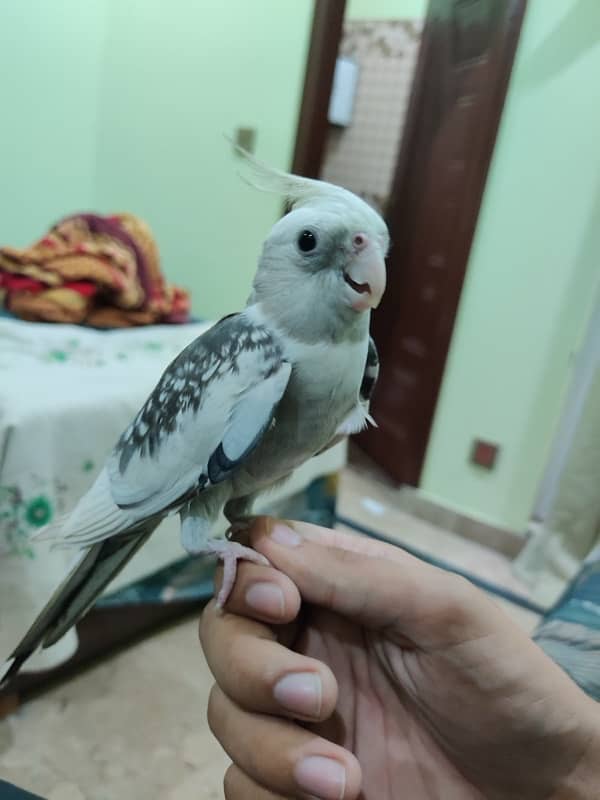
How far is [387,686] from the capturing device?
22.8 inches

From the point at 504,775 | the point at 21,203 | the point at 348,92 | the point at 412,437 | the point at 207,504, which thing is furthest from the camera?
the point at 412,437

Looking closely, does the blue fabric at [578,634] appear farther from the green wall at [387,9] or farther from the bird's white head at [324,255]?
the green wall at [387,9]

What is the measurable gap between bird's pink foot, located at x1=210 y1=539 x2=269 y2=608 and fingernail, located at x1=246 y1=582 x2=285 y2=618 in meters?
0.02

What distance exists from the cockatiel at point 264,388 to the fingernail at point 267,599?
0.15ft

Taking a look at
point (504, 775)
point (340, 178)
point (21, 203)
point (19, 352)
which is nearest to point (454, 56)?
point (340, 178)

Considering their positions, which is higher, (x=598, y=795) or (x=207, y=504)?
(x=207, y=504)

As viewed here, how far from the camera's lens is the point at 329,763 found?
1.40ft

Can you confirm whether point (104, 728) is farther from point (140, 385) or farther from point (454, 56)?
point (454, 56)

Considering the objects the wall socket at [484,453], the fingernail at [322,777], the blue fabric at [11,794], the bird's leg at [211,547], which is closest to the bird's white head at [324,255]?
the bird's leg at [211,547]

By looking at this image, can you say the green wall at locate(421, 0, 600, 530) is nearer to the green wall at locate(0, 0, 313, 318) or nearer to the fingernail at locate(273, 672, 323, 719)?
the green wall at locate(0, 0, 313, 318)

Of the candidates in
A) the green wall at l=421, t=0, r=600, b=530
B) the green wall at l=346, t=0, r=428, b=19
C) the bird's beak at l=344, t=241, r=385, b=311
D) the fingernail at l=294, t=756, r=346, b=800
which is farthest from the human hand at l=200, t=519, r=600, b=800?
the green wall at l=421, t=0, r=600, b=530

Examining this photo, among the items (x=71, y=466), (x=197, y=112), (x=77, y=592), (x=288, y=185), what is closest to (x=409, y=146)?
(x=197, y=112)

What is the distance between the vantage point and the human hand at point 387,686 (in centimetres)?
44

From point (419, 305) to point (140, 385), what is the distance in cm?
73
